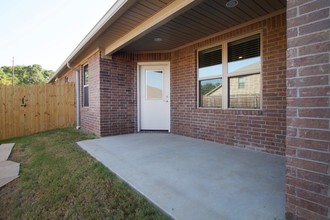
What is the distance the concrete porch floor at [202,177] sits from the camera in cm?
179

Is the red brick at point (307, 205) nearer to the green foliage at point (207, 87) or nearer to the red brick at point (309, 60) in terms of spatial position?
the red brick at point (309, 60)

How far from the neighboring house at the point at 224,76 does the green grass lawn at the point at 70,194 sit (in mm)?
1313

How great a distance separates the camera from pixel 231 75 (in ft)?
14.0

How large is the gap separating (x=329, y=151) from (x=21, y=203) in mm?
3094

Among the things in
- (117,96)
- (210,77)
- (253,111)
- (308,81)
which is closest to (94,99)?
(117,96)

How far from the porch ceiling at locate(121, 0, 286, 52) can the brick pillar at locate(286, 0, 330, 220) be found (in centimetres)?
210

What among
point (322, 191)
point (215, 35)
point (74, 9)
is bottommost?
point (322, 191)

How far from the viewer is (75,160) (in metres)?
3.51

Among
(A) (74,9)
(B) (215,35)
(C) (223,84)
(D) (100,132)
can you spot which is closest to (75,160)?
(D) (100,132)

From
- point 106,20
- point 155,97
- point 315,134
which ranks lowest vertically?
point 315,134

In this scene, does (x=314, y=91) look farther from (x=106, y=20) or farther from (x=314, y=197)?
(x=106, y=20)

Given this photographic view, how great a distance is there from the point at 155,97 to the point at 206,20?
2.85 meters

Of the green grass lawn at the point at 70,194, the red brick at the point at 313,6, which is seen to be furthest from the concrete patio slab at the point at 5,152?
the red brick at the point at 313,6

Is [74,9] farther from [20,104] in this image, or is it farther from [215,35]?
[215,35]
